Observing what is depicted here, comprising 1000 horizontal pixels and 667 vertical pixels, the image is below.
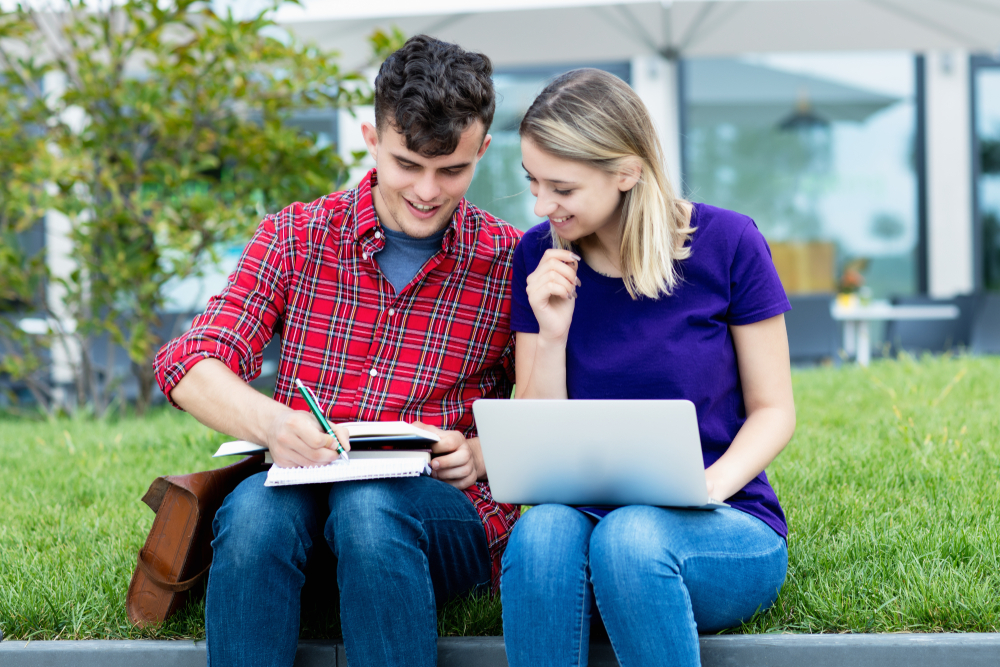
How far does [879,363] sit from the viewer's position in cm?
548

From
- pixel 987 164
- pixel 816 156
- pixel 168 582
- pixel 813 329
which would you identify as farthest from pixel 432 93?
pixel 987 164

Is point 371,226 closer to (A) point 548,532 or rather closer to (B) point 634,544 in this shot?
(A) point 548,532

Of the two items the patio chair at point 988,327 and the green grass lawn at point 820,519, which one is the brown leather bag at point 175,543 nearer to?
the green grass lawn at point 820,519

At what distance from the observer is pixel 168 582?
80.0 inches

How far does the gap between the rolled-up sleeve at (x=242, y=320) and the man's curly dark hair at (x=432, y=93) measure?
0.45 meters

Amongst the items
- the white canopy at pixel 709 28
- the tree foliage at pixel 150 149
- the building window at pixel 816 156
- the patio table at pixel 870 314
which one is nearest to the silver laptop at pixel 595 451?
the tree foliage at pixel 150 149

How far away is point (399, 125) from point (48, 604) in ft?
4.57

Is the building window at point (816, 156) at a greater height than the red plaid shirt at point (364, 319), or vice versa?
the building window at point (816, 156)

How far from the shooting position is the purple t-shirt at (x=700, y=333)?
2.01 m

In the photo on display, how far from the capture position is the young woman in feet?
6.12

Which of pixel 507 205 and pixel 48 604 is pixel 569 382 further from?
pixel 507 205

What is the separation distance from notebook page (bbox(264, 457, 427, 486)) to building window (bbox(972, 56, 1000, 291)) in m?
8.96

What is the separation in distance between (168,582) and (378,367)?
669 mm

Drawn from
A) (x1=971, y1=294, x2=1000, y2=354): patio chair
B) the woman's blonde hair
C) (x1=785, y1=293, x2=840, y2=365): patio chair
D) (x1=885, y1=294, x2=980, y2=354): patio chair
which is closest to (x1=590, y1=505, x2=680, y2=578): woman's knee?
the woman's blonde hair
